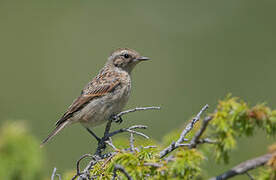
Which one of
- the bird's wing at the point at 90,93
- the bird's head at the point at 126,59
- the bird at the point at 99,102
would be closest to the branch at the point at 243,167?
the bird at the point at 99,102

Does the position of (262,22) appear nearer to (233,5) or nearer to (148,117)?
(233,5)

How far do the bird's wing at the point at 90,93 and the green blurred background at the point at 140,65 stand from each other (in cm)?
359

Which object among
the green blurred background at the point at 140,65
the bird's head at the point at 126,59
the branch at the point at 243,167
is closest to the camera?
the branch at the point at 243,167

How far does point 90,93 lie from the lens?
21.7 feet

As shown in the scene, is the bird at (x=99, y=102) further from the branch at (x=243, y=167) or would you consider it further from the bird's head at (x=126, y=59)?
the branch at (x=243, y=167)

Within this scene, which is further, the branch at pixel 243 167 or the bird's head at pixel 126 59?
the bird's head at pixel 126 59

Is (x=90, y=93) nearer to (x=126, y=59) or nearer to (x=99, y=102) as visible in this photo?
(x=99, y=102)

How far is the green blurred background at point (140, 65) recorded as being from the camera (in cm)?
1302

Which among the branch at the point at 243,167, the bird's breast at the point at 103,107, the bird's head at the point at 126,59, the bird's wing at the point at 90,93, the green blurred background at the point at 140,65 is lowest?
the branch at the point at 243,167

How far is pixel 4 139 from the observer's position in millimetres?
4672

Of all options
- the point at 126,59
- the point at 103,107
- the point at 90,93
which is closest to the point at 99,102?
the point at 103,107

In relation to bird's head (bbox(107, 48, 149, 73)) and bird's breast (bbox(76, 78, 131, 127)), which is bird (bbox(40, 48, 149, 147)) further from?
bird's head (bbox(107, 48, 149, 73))

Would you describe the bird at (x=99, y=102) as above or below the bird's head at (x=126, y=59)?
below

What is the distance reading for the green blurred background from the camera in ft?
42.7
